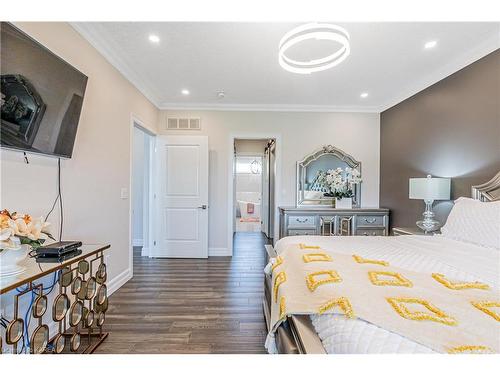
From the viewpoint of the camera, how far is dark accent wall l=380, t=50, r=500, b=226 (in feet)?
8.32

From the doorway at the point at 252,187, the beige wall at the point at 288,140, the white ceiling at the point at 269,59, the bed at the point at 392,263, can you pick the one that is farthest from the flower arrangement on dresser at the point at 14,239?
the doorway at the point at 252,187

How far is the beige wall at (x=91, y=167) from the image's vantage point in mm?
1803

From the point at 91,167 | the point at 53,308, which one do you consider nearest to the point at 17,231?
the point at 53,308

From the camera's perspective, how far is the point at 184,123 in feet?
15.3

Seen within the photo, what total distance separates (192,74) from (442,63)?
10.0 feet

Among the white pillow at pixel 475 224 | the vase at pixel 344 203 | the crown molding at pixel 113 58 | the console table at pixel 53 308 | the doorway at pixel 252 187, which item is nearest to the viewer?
the console table at pixel 53 308

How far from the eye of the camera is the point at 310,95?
13.6 feet

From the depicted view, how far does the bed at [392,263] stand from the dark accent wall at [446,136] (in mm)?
366

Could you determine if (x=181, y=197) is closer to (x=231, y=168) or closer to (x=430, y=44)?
(x=231, y=168)

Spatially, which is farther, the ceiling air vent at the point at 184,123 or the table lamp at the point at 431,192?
the ceiling air vent at the point at 184,123

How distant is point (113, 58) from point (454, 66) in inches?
153

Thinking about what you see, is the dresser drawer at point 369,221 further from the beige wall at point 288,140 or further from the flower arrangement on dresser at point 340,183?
the beige wall at point 288,140

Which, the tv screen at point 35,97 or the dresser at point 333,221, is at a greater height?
the tv screen at point 35,97
